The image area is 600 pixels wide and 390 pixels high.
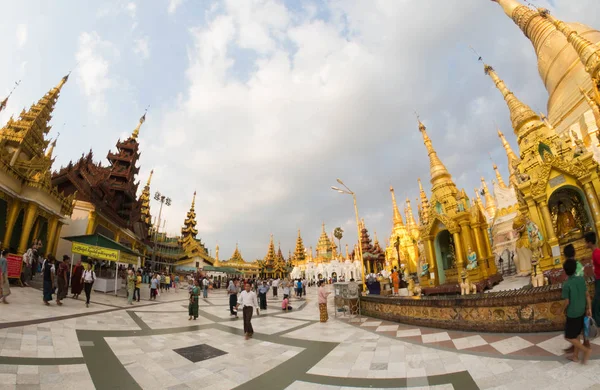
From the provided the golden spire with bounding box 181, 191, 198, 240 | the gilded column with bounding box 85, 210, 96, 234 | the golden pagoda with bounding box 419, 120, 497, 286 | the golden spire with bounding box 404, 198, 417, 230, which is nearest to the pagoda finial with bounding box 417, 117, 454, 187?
the golden pagoda with bounding box 419, 120, 497, 286

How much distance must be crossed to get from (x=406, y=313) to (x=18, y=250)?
66.6 feet

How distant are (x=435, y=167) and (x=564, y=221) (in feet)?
25.2

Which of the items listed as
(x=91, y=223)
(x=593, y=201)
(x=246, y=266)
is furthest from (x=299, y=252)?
(x=593, y=201)

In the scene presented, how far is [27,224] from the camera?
15117 millimetres

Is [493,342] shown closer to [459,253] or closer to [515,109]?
[459,253]

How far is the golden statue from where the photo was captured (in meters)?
12.2

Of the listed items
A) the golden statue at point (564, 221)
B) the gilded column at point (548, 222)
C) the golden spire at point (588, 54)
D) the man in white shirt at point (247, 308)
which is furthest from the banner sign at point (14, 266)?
the golden spire at point (588, 54)

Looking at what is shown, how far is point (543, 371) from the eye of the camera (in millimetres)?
3674

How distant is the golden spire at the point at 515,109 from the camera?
17250 mm

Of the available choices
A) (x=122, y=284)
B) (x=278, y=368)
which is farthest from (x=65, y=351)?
(x=122, y=284)

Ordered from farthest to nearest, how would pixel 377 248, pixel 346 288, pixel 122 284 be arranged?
pixel 377 248 → pixel 122 284 → pixel 346 288

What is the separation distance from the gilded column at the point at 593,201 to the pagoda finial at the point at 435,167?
7.13 m

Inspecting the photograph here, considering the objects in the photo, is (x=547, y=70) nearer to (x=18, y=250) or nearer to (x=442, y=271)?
(x=442, y=271)

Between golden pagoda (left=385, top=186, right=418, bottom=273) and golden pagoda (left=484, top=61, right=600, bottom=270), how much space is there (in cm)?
1888
